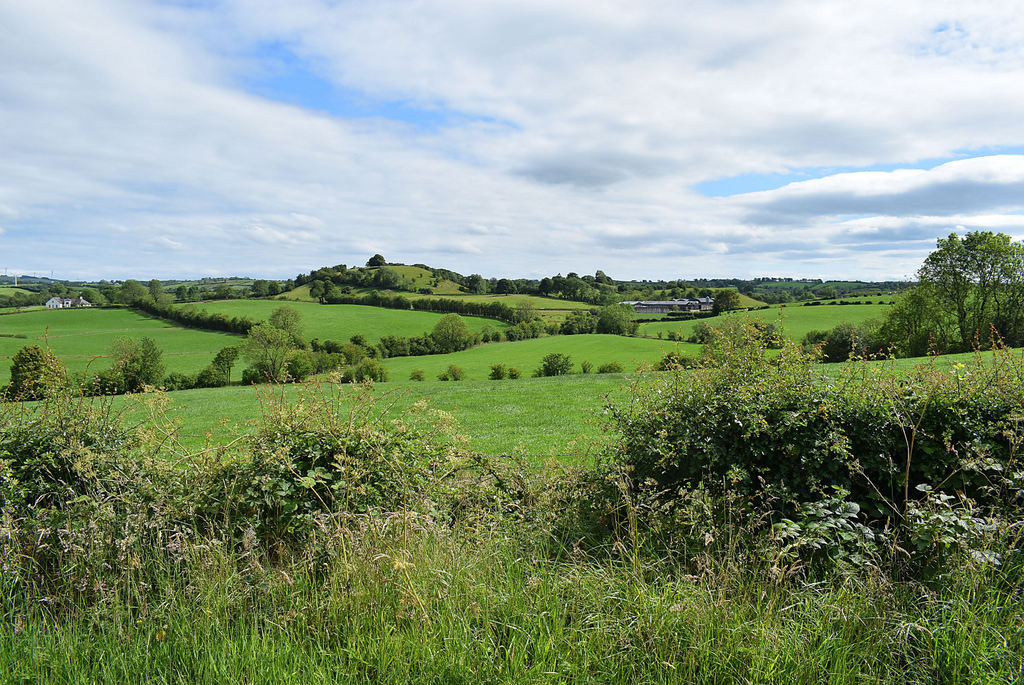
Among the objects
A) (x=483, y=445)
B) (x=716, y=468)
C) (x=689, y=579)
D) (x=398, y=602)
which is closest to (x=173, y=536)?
(x=398, y=602)

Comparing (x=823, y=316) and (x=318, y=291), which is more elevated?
(x=318, y=291)

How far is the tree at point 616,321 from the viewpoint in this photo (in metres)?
70.4

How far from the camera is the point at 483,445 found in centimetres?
953

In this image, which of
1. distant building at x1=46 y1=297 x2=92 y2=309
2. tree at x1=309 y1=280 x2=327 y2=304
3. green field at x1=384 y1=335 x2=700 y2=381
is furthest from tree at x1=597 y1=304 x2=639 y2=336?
distant building at x1=46 y1=297 x2=92 y2=309

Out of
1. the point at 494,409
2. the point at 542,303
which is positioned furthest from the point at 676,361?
the point at 542,303

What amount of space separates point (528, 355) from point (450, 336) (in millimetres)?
14229

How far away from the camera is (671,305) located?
96.4m

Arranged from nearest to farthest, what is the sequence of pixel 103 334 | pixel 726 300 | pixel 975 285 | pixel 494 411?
pixel 494 411 → pixel 975 285 → pixel 103 334 → pixel 726 300

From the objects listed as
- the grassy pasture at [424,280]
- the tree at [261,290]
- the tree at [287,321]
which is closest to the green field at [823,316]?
the tree at [287,321]

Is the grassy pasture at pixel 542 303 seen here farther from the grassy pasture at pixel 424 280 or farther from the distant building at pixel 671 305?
the distant building at pixel 671 305

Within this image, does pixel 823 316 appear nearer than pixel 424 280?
Yes

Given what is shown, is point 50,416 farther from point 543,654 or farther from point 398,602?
point 543,654

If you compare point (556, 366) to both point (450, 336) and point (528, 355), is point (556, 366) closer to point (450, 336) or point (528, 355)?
point (528, 355)

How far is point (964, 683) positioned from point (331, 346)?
2597 inches
